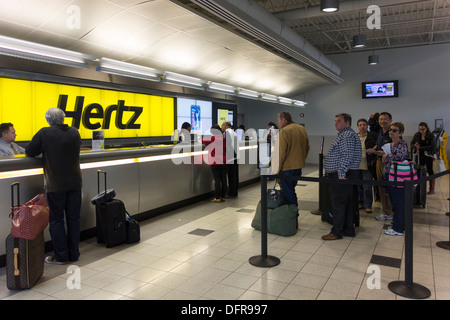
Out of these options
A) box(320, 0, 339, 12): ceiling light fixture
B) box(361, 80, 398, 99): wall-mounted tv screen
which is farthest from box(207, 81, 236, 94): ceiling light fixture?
box(361, 80, 398, 99): wall-mounted tv screen

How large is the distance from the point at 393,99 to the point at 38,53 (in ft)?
40.4

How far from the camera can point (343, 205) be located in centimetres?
432

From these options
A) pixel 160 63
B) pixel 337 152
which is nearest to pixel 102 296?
pixel 337 152

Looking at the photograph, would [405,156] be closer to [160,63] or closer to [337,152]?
[337,152]

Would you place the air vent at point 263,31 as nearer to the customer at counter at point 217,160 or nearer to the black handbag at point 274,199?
the customer at counter at point 217,160

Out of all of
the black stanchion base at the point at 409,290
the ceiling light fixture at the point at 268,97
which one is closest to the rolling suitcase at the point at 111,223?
the black stanchion base at the point at 409,290

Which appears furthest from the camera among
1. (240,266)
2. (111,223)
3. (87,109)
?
(87,109)

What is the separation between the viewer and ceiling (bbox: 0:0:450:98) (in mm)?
5219

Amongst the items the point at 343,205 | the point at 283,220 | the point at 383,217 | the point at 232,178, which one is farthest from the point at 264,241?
the point at 232,178

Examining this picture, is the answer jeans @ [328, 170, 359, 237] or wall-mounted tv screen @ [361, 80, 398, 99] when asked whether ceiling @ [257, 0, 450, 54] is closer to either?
wall-mounted tv screen @ [361, 80, 398, 99]

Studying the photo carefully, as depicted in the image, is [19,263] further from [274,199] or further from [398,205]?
[398,205]

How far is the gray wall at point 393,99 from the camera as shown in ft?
41.3

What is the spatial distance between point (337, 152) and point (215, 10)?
2.60 meters

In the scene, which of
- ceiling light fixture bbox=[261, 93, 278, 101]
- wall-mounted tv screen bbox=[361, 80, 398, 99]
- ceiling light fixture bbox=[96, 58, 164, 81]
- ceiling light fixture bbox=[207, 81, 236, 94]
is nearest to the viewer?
ceiling light fixture bbox=[96, 58, 164, 81]
